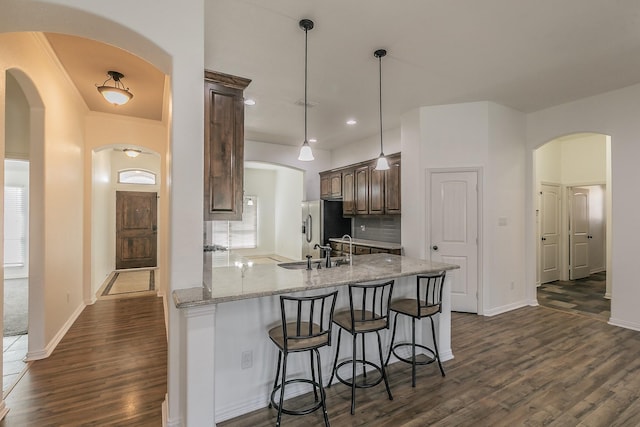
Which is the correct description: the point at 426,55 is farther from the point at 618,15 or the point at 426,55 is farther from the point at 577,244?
the point at 577,244

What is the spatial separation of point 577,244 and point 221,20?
7870mm

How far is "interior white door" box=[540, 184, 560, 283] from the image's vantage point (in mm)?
6043

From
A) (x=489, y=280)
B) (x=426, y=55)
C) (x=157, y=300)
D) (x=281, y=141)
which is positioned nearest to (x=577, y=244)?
(x=489, y=280)

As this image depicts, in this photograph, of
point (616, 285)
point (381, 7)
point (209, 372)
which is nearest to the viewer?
point (209, 372)

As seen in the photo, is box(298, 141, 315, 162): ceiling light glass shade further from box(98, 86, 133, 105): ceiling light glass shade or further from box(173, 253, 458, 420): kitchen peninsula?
box(98, 86, 133, 105): ceiling light glass shade

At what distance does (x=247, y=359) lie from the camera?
2.25m

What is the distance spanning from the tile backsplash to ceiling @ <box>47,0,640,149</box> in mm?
2183

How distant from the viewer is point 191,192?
205cm

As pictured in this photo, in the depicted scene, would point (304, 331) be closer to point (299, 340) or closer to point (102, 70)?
point (299, 340)

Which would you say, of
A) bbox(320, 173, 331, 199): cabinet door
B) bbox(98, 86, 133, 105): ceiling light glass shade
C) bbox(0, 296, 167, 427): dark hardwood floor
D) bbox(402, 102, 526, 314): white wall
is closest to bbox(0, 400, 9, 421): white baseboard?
bbox(0, 296, 167, 427): dark hardwood floor

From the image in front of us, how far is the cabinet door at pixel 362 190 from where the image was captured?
5688mm

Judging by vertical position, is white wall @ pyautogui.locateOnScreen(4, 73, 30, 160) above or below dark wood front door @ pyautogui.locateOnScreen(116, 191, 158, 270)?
above

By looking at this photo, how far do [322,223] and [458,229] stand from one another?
2870 millimetres

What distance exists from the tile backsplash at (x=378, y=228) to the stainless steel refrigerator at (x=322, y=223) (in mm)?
264
